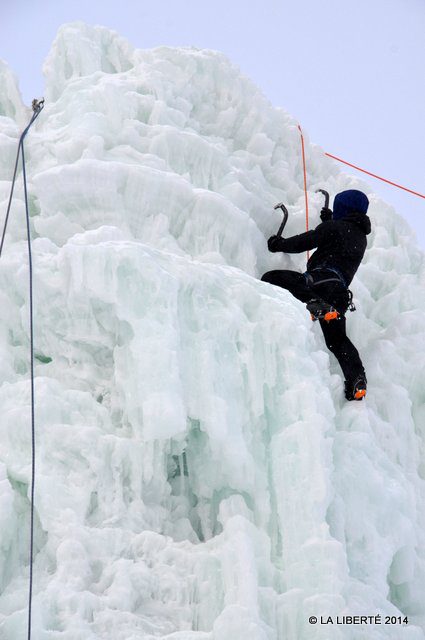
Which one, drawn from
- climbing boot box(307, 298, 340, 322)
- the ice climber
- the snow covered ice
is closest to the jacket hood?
the ice climber

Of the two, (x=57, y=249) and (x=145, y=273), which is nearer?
(x=145, y=273)

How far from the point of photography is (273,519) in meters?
5.11

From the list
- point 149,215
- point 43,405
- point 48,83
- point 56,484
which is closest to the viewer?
point 56,484

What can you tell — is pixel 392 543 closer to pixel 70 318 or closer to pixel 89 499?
pixel 89 499

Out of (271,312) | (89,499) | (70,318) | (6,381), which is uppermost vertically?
(271,312)

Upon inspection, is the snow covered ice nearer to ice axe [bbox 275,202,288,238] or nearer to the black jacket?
ice axe [bbox 275,202,288,238]

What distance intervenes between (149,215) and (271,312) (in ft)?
5.85

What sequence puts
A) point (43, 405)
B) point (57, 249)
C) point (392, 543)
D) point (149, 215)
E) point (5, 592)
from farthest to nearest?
point (149, 215) < point (57, 249) < point (392, 543) < point (43, 405) < point (5, 592)

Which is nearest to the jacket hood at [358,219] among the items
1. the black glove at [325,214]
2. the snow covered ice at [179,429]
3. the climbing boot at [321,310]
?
the black glove at [325,214]

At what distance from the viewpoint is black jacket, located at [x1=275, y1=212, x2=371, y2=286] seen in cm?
688

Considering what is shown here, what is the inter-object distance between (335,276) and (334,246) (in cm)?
37

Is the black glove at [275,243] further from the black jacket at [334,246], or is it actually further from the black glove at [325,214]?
the black glove at [325,214]

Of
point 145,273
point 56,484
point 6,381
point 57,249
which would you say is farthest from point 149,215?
point 56,484

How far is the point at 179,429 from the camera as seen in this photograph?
195 inches
